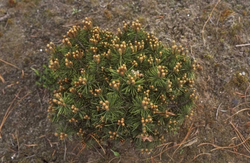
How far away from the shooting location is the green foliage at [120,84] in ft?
8.36

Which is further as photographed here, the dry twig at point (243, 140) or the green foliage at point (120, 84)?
the dry twig at point (243, 140)

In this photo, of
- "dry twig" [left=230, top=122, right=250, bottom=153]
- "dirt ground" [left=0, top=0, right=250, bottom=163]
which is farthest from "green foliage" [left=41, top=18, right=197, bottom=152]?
"dry twig" [left=230, top=122, right=250, bottom=153]

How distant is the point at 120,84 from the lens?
2.49 m

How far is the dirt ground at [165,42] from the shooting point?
12.5 feet

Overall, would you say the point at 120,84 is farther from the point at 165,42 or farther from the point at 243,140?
the point at 243,140

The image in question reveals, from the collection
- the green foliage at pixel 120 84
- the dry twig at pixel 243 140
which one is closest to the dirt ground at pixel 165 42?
the dry twig at pixel 243 140

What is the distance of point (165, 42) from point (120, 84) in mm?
2426

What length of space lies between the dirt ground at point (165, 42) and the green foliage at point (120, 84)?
3.43 ft

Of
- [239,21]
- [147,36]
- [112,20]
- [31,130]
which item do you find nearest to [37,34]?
[112,20]

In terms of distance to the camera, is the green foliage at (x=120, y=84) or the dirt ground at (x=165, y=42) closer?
the green foliage at (x=120, y=84)

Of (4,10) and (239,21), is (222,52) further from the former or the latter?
(4,10)

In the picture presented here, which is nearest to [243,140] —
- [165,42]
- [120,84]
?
[165,42]

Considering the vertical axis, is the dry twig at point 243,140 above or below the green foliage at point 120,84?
below

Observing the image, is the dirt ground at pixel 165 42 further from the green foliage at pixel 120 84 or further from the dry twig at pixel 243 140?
the green foliage at pixel 120 84
